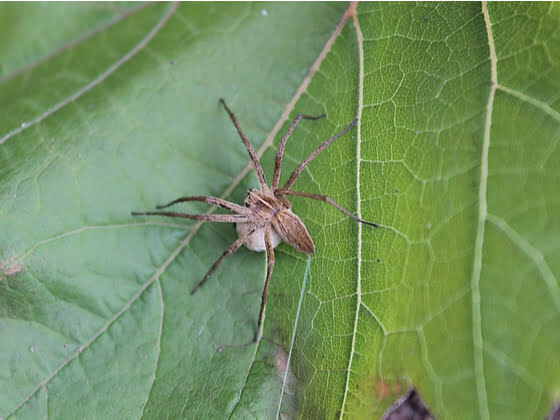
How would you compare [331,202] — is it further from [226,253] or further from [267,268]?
[226,253]

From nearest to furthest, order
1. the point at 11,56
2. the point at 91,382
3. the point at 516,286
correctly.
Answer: the point at 516,286, the point at 91,382, the point at 11,56

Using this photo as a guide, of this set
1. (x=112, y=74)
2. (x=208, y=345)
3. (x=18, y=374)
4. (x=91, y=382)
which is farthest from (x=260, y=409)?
(x=112, y=74)

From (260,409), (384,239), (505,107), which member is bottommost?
(260,409)

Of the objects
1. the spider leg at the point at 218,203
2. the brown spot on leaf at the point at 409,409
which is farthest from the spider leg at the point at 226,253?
the brown spot on leaf at the point at 409,409

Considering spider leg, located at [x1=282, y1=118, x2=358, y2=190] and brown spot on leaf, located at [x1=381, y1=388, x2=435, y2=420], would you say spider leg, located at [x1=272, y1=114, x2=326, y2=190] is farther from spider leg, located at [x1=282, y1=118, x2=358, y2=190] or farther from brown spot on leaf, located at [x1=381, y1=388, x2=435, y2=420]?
brown spot on leaf, located at [x1=381, y1=388, x2=435, y2=420]

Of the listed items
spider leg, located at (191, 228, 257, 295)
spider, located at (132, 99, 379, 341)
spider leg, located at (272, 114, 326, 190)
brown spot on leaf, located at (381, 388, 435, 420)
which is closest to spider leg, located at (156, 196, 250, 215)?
spider, located at (132, 99, 379, 341)

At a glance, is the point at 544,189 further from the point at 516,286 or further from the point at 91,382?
the point at 91,382

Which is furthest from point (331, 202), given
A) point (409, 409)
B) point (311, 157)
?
point (409, 409)

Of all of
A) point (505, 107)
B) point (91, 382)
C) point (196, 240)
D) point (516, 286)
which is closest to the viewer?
point (516, 286)
